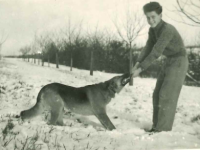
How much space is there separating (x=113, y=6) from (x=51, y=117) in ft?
6.94

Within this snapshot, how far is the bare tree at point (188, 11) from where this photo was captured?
3.58 m

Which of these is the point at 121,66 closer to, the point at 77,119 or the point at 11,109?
the point at 77,119

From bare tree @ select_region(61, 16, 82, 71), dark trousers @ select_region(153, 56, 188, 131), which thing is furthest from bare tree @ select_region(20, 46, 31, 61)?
dark trousers @ select_region(153, 56, 188, 131)

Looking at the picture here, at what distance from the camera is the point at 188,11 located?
3615 mm

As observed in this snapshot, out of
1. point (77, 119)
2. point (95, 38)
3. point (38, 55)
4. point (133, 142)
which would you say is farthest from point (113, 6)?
point (133, 142)

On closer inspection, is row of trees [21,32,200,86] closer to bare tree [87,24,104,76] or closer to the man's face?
bare tree [87,24,104,76]

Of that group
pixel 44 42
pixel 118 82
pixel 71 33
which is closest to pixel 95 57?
pixel 71 33

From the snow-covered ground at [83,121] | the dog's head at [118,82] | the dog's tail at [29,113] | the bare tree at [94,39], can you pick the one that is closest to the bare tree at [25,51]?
the snow-covered ground at [83,121]

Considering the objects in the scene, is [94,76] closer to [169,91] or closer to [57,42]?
[57,42]

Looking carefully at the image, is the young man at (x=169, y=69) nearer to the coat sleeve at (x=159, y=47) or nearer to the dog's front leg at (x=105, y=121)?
the coat sleeve at (x=159, y=47)

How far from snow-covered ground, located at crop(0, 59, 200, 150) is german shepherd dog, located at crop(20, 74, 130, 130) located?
0.72ft

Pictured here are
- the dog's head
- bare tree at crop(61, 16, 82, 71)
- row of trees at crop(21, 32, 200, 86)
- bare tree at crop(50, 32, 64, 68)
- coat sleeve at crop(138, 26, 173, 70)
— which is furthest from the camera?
row of trees at crop(21, 32, 200, 86)

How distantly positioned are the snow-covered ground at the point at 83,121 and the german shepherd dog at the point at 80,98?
0.72 feet

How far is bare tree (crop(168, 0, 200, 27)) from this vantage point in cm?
358
